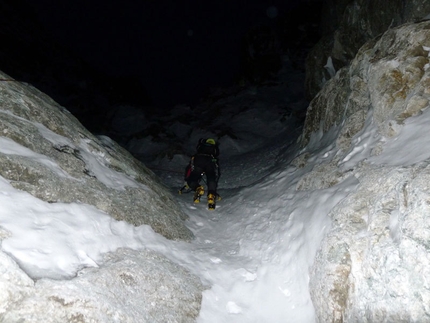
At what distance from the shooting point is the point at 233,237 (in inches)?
355

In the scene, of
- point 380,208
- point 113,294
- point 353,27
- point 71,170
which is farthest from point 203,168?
point 353,27

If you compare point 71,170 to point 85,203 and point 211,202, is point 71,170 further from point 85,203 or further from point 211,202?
point 211,202

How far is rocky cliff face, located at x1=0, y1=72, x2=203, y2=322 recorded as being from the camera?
162 inches

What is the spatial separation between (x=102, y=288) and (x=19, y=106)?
6.77 meters

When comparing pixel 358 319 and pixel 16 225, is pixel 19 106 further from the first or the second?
pixel 358 319

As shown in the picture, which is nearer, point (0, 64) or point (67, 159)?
point (67, 159)

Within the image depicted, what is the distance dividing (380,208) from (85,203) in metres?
6.52

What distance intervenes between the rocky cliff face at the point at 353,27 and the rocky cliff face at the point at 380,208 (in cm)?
404

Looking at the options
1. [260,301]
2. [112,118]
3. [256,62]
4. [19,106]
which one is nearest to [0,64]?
[112,118]

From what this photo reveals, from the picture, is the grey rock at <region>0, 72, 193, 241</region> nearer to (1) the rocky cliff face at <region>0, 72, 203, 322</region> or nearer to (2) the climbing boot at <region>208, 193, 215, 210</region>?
(1) the rocky cliff face at <region>0, 72, 203, 322</region>

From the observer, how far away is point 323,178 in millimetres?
8703

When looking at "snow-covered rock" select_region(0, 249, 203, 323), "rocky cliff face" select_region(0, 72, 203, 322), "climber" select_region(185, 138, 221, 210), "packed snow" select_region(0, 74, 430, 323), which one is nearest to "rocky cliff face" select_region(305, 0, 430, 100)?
"packed snow" select_region(0, 74, 430, 323)

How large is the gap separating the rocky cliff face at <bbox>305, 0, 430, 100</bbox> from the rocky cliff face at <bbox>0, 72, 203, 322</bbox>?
1243cm

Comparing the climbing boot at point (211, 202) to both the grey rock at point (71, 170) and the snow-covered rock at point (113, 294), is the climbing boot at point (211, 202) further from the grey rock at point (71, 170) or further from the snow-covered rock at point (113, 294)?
the snow-covered rock at point (113, 294)
